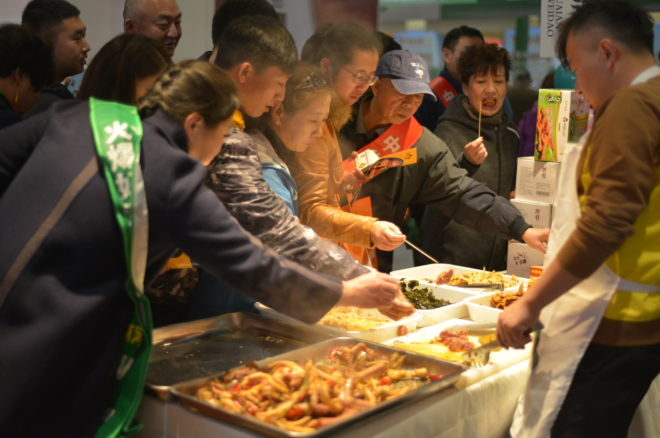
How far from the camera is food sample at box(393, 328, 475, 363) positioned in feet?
5.52

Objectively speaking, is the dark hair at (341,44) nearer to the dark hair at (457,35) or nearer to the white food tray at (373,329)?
the white food tray at (373,329)

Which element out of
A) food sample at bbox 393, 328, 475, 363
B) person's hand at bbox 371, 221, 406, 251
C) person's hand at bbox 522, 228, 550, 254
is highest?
person's hand at bbox 371, 221, 406, 251

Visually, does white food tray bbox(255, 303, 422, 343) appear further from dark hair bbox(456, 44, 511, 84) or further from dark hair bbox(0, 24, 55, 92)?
dark hair bbox(456, 44, 511, 84)

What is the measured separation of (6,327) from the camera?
1093mm

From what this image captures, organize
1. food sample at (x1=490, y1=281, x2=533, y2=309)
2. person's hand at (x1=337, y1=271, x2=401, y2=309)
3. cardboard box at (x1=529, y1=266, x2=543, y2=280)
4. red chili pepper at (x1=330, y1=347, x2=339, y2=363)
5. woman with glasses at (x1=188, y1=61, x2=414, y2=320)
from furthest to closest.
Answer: cardboard box at (x1=529, y1=266, x2=543, y2=280), food sample at (x1=490, y1=281, x2=533, y2=309), woman with glasses at (x1=188, y1=61, x2=414, y2=320), red chili pepper at (x1=330, y1=347, x2=339, y2=363), person's hand at (x1=337, y1=271, x2=401, y2=309)

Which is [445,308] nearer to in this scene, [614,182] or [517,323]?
[517,323]

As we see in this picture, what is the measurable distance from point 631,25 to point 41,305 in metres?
1.39

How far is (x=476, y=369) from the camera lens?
151 centimetres

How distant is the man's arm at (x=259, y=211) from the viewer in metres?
1.58

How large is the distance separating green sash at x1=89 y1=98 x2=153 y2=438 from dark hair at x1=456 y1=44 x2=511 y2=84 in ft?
7.74

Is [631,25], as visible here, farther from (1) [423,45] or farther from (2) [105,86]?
(1) [423,45]

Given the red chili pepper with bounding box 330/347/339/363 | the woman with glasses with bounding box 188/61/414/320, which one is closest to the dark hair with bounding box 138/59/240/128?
the woman with glasses with bounding box 188/61/414/320

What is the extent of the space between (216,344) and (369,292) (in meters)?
0.50

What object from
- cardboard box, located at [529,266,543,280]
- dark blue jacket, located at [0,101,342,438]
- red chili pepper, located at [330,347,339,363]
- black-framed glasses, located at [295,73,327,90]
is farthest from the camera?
cardboard box, located at [529,266,543,280]
